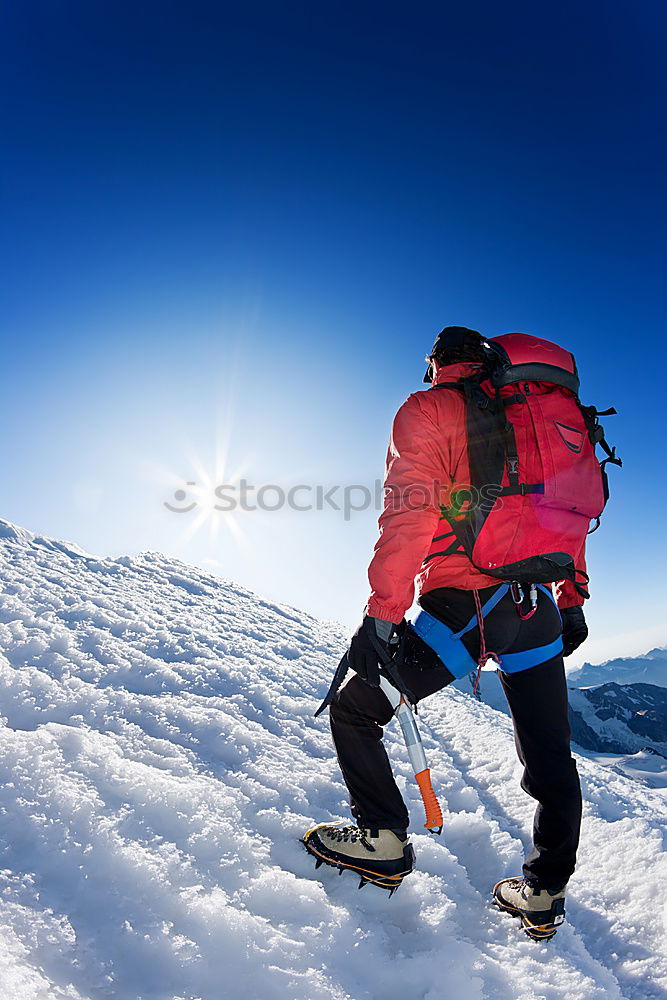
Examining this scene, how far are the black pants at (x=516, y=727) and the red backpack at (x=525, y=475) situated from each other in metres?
0.23

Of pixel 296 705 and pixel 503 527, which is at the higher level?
pixel 503 527

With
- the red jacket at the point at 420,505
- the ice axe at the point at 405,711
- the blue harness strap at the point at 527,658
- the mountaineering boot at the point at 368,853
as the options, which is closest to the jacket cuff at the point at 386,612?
the red jacket at the point at 420,505

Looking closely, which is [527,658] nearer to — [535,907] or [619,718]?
[535,907]

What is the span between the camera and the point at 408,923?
7.25 feet

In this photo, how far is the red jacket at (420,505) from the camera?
2.28m

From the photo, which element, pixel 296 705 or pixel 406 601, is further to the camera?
pixel 296 705

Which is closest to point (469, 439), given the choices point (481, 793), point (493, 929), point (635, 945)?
point (493, 929)

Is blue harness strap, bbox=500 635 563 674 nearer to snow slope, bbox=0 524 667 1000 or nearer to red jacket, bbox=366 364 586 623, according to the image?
red jacket, bbox=366 364 586 623

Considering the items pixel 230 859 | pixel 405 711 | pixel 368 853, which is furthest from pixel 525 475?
pixel 230 859

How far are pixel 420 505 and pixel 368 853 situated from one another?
164cm

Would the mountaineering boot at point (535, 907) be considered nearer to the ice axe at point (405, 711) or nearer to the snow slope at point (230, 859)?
the snow slope at point (230, 859)

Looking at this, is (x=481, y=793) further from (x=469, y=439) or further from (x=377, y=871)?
(x=469, y=439)

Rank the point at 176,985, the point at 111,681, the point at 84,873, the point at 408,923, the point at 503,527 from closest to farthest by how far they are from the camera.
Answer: the point at 176,985
the point at 84,873
the point at 408,923
the point at 503,527
the point at 111,681

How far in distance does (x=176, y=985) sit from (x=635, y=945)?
2.14 meters
